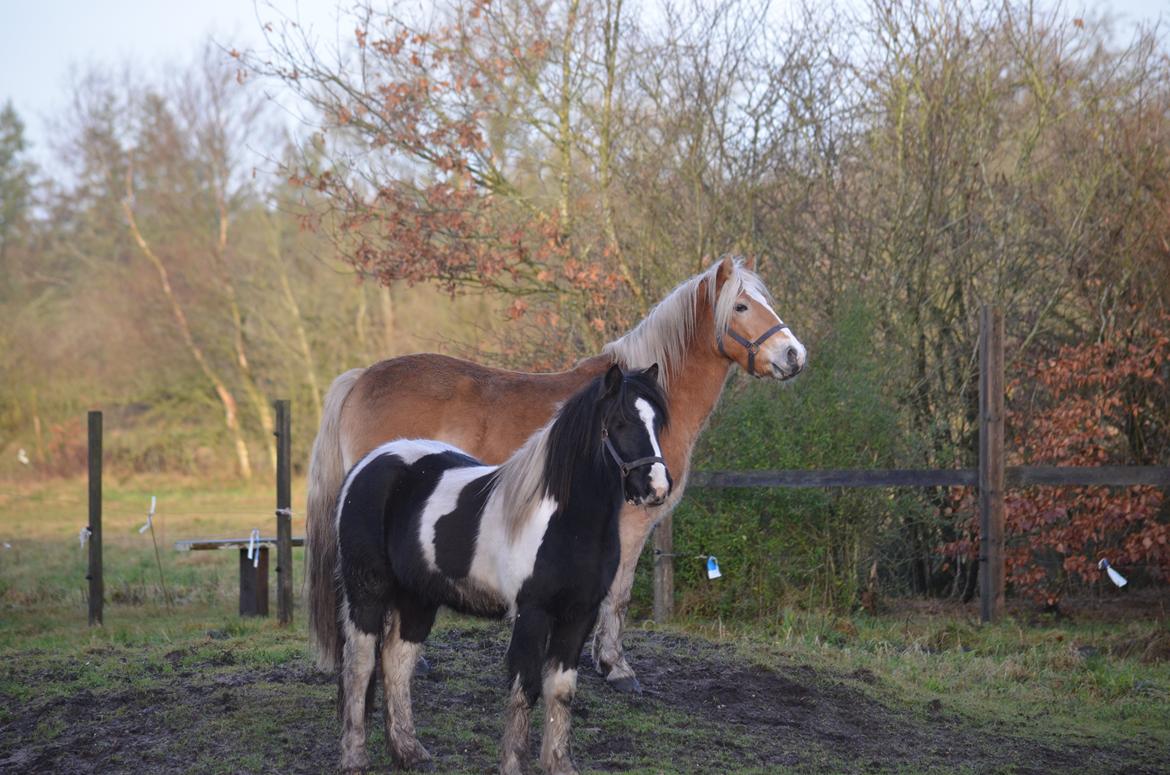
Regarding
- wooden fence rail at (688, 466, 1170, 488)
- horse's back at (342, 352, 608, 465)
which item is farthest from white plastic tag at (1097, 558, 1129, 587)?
horse's back at (342, 352, 608, 465)

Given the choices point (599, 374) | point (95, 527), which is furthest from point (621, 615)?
point (95, 527)

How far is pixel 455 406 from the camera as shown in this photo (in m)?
6.36

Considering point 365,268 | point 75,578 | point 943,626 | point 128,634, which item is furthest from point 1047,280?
point 75,578

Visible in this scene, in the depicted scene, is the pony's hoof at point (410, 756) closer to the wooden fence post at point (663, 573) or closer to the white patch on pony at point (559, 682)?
the white patch on pony at point (559, 682)

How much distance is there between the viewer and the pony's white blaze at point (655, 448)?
13.2ft

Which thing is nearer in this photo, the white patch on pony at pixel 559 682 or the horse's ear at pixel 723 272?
the white patch on pony at pixel 559 682

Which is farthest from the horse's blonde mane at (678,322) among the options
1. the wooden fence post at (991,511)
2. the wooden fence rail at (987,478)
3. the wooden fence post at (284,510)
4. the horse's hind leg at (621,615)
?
the wooden fence post at (991,511)

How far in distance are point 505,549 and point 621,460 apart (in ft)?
1.84

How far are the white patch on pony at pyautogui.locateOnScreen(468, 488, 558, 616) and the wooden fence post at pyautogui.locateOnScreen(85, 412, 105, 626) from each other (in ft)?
17.4

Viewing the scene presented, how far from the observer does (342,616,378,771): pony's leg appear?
4559mm

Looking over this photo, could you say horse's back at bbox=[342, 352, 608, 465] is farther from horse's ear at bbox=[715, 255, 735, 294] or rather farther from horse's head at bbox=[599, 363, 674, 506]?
horse's head at bbox=[599, 363, 674, 506]

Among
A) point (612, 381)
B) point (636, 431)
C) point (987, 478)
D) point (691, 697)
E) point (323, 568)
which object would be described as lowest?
point (691, 697)

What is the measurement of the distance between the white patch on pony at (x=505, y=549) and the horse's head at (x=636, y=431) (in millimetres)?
318

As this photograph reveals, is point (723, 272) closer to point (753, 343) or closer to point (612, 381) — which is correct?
point (753, 343)
